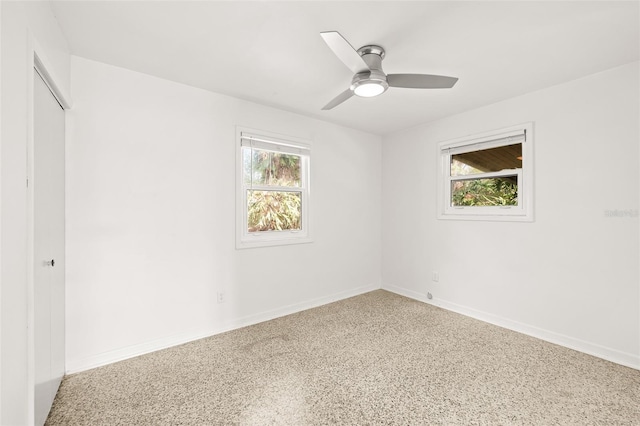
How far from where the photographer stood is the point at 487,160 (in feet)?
10.8

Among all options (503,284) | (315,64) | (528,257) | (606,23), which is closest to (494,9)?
(606,23)

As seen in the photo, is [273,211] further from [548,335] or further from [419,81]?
[548,335]

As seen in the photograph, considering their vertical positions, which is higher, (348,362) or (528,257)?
(528,257)

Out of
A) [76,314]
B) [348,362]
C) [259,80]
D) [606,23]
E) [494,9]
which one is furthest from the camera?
[259,80]

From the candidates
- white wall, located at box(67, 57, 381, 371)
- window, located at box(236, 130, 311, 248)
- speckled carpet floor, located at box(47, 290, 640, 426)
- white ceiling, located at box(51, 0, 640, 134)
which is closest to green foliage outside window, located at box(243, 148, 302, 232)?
window, located at box(236, 130, 311, 248)

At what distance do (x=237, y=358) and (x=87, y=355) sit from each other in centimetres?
114

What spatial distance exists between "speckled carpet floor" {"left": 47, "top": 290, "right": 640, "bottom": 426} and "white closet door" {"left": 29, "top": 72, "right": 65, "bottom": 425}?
276 millimetres

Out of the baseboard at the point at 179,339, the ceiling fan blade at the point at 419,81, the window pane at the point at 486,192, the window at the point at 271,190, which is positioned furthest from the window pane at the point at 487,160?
the baseboard at the point at 179,339

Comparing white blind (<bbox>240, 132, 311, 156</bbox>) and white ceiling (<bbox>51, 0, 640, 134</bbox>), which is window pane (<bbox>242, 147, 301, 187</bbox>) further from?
white ceiling (<bbox>51, 0, 640, 134</bbox>)

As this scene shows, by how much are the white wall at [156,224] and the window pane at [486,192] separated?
6.72 ft

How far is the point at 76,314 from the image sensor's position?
216 centimetres

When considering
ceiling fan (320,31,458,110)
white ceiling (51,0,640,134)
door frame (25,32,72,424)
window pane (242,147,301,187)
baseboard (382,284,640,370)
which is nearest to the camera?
door frame (25,32,72,424)

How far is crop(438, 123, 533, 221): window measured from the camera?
9.53 ft

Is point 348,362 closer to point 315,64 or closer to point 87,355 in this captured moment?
point 87,355
